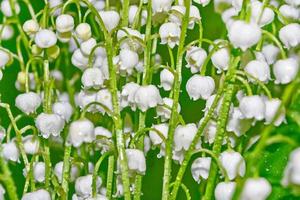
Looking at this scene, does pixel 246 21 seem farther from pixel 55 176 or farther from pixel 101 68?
pixel 55 176

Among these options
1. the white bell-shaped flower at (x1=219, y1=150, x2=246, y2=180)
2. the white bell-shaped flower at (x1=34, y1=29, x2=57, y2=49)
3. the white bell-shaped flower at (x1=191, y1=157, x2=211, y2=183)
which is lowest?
the white bell-shaped flower at (x1=191, y1=157, x2=211, y2=183)

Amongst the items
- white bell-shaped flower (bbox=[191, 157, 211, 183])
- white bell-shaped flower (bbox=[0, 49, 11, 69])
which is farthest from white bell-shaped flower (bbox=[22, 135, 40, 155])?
white bell-shaped flower (bbox=[191, 157, 211, 183])

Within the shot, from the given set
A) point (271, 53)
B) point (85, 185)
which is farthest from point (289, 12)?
point (85, 185)

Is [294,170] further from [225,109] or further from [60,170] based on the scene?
[60,170]

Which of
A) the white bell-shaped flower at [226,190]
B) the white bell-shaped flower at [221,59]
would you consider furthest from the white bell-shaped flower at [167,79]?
the white bell-shaped flower at [226,190]

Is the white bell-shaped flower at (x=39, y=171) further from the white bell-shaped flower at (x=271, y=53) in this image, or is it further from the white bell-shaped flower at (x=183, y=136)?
the white bell-shaped flower at (x=271, y=53)

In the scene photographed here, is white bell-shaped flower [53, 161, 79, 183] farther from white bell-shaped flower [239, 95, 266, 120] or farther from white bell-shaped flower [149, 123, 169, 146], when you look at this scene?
white bell-shaped flower [239, 95, 266, 120]
